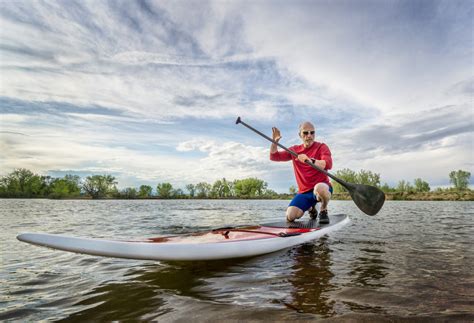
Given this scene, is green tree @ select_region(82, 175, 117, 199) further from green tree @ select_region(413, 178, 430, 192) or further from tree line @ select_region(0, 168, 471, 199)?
green tree @ select_region(413, 178, 430, 192)

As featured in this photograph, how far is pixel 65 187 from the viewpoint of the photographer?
73.4 meters

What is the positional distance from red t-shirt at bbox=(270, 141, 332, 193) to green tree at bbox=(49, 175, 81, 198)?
78.5 meters

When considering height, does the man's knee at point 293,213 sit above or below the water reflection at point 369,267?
above

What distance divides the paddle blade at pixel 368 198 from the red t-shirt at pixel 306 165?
621mm

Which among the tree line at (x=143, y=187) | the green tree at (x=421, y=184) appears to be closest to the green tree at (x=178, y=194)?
the tree line at (x=143, y=187)

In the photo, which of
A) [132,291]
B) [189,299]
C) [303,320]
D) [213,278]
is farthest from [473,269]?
[132,291]

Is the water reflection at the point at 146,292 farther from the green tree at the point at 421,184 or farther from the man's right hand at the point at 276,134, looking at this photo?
the green tree at the point at 421,184

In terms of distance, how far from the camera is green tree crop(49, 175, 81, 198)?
71175 millimetres

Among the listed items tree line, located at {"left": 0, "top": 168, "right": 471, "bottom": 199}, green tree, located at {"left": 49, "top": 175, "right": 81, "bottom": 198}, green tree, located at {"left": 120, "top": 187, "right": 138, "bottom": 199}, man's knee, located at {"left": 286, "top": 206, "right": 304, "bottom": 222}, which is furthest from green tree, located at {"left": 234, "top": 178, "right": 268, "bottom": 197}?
man's knee, located at {"left": 286, "top": 206, "right": 304, "bottom": 222}

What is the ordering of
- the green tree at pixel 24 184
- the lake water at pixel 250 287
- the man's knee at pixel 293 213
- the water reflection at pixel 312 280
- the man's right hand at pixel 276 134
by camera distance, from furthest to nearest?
1. the green tree at pixel 24 184
2. the man's right hand at pixel 276 134
3. the man's knee at pixel 293 213
4. the water reflection at pixel 312 280
5. the lake water at pixel 250 287

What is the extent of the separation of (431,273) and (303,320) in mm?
2168

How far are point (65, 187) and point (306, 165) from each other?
270 feet

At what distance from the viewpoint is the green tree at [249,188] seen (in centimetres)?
9269

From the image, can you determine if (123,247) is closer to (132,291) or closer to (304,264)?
(132,291)
